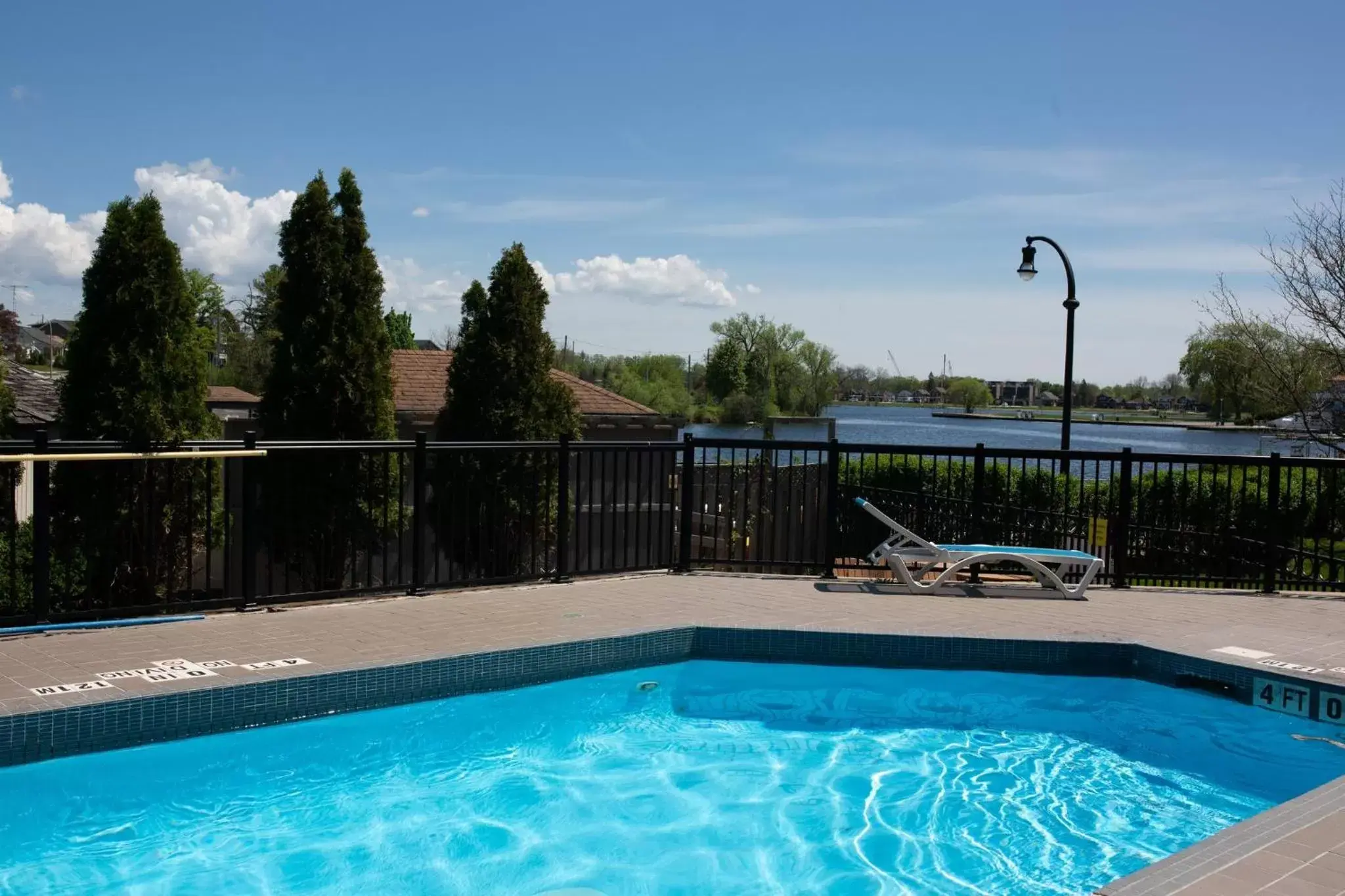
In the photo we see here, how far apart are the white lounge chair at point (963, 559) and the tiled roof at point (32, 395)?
9976mm

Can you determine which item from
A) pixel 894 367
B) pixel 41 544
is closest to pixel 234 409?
pixel 41 544

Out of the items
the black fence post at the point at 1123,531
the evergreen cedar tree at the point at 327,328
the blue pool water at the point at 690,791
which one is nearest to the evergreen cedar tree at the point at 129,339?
the evergreen cedar tree at the point at 327,328

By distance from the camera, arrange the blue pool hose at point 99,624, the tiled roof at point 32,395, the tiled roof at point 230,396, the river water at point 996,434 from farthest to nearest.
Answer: the river water at point 996,434, the tiled roof at point 230,396, the tiled roof at point 32,395, the blue pool hose at point 99,624

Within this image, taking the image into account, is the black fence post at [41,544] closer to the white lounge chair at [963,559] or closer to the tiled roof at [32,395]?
the white lounge chair at [963,559]

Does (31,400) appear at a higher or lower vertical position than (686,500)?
higher

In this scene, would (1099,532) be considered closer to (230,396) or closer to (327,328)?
(327,328)

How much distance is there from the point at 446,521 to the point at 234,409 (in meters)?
11.1

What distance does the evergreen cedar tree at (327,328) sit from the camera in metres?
11.5

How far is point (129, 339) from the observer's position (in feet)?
31.4

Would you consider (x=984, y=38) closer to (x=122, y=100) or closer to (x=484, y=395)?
(x=484, y=395)

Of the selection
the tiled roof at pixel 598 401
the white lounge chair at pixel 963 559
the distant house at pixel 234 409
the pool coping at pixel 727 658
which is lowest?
the pool coping at pixel 727 658

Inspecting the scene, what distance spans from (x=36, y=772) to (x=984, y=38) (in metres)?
13.1

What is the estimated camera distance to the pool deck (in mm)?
3680

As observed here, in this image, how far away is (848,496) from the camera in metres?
15.0
